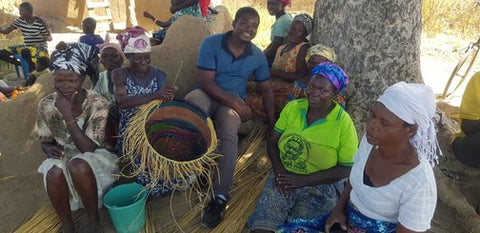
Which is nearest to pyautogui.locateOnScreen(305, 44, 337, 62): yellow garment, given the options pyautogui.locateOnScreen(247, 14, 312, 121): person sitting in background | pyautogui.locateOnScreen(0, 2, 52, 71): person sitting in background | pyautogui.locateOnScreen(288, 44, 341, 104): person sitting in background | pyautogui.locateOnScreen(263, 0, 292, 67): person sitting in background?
pyautogui.locateOnScreen(288, 44, 341, 104): person sitting in background

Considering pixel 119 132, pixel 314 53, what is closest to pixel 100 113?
pixel 119 132

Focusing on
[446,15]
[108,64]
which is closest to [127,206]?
[108,64]

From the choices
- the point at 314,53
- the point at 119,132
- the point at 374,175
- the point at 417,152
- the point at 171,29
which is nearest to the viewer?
the point at 417,152

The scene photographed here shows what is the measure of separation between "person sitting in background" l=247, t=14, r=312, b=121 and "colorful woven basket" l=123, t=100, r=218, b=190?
106 centimetres

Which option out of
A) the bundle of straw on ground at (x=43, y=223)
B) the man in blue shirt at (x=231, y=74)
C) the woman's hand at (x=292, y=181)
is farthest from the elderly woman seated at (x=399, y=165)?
the bundle of straw on ground at (x=43, y=223)

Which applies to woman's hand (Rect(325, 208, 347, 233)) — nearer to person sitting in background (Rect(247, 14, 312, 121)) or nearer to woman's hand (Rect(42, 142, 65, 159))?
person sitting in background (Rect(247, 14, 312, 121))

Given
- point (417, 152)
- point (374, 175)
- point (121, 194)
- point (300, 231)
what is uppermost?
point (417, 152)

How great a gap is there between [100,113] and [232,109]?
1.04m

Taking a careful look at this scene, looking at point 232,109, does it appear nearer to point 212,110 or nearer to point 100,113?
point 212,110

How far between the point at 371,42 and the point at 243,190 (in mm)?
1703

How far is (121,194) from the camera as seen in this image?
2672 mm

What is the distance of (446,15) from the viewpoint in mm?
9656

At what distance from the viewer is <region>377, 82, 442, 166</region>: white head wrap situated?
169 cm

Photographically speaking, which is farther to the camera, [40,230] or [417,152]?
[40,230]
